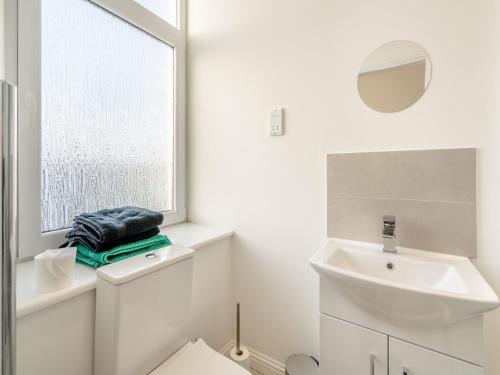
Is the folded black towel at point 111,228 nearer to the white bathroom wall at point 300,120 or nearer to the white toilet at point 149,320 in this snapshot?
the white toilet at point 149,320

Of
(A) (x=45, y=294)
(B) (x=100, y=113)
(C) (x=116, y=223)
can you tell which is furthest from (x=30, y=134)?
(A) (x=45, y=294)

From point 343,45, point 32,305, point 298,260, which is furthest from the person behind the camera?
point 298,260

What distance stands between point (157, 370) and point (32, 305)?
46 cm

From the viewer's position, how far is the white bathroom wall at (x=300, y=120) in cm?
89

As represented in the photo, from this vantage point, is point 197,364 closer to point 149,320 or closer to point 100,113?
point 149,320

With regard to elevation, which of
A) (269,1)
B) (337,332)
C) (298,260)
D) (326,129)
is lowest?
(337,332)

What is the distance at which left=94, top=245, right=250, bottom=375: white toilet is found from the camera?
0.76 metres

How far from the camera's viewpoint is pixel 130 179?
1.31 m

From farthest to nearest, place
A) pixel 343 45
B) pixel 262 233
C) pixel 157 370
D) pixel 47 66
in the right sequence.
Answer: pixel 262 233 → pixel 343 45 → pixel 47 66 → pixel 157 370

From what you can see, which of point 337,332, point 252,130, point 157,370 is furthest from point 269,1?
point 157,370

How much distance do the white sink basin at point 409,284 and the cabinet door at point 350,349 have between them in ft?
0.37

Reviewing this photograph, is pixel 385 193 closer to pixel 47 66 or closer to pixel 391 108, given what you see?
pixel 391 108

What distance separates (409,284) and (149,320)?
903 mm

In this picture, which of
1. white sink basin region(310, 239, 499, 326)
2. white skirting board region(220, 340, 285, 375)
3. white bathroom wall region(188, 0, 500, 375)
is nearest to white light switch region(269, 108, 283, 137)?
white bathroom wall region(188, 0, 500, 375)
